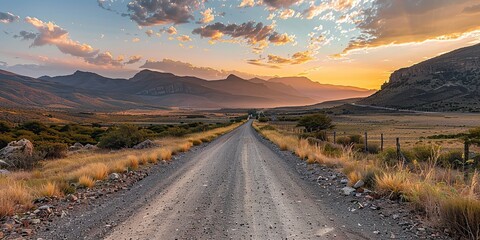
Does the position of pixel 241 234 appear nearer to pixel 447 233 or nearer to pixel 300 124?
pixel 447 233

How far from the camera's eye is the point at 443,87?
160 m

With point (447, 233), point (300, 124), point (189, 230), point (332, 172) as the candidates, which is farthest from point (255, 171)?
point (300, 124)

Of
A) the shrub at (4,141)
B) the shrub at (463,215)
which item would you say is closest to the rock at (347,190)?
the shrub at (463,215)

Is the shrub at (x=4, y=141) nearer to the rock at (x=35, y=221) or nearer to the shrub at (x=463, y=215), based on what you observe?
the rock at (x=35, y=221)

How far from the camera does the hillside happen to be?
136m

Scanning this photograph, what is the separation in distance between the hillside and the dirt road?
13187 centimetres

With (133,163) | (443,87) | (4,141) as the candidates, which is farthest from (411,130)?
(443,87)

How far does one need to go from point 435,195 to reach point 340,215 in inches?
79.4

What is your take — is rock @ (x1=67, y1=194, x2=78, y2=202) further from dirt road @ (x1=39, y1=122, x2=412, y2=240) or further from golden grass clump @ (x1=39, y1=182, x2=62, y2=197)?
dirt road @ (x1=39, y1=122, x2=412, y2=240)

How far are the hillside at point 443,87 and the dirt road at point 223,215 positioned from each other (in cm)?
13187

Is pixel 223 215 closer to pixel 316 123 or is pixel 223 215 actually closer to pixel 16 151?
pixel 16 151

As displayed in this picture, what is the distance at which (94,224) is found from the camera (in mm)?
7043

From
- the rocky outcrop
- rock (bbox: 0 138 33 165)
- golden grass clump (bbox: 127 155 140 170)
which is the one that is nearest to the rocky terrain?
golden grass clump (bbox: 127 155 140 170)

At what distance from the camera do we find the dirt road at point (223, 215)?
6.24 meters
